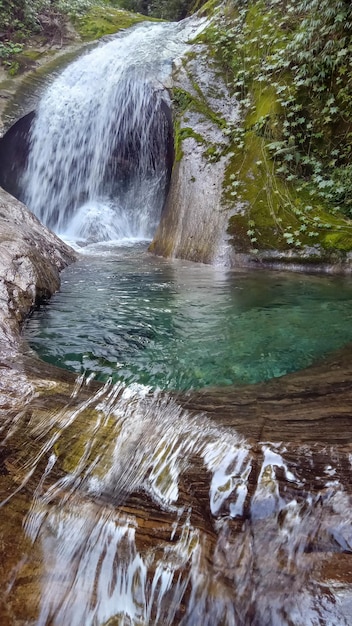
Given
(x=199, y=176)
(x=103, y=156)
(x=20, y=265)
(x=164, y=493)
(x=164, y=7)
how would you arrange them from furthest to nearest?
(x=164, y=7)
(x=103, y=156)
(x=199, y=176)
(x=20, y=265)
(x=164, y=493)

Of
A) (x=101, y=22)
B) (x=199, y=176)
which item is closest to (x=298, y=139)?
(x=199, y=176)

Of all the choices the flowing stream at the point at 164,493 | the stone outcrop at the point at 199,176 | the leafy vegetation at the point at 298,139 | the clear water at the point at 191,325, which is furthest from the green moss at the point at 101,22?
the flowing stream at the point at 164,493

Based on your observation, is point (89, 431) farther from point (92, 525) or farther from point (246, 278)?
point (246, 278)

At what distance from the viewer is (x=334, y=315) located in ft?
14.4

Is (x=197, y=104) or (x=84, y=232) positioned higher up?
(x=197, y=104)

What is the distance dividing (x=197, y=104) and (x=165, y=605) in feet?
29.5

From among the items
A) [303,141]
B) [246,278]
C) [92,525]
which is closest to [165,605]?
[92,525]

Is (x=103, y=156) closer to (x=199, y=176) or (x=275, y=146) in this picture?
(x=199, y=176)

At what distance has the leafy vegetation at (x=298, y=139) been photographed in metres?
6.71

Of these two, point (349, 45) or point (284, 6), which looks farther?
point (284, 6)

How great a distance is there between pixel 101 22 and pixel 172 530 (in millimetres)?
15815

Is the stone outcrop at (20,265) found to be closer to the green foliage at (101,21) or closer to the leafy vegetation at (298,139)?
the leafy vegetation at (298,139)

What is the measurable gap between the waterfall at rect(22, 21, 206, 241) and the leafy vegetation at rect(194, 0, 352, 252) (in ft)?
10.1

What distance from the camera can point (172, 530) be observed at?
1.75 metres
